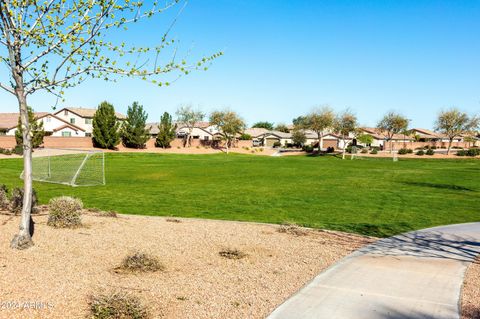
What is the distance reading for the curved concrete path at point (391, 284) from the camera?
6480 millimetres

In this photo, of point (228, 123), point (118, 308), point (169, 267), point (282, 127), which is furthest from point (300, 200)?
point (282, 127)

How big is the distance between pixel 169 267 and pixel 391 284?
4.32 meters

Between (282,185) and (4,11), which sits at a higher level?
(4,11)

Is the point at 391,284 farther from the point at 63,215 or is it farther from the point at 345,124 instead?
the point at 345,124

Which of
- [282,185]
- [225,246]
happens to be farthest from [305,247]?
[282,185]

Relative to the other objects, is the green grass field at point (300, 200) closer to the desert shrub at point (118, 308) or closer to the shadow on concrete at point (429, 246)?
the shadow on concrete at point (429, 246)

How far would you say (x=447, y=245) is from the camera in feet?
36.0

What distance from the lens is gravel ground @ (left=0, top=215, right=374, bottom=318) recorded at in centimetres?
641

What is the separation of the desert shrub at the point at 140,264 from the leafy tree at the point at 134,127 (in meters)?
65.2

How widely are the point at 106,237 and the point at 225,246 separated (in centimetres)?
302

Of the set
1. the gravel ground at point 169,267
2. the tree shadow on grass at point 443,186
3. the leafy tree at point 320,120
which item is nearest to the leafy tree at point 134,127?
the leafy tree at point 320,120


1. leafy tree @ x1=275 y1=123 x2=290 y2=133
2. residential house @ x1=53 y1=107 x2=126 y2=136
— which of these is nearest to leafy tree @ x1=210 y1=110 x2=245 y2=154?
residential house @ x1=53 y1=107 x2=126 y2=136

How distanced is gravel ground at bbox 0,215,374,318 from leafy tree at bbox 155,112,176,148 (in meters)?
66.1

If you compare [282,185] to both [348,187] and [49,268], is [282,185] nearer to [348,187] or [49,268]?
[348,187]
